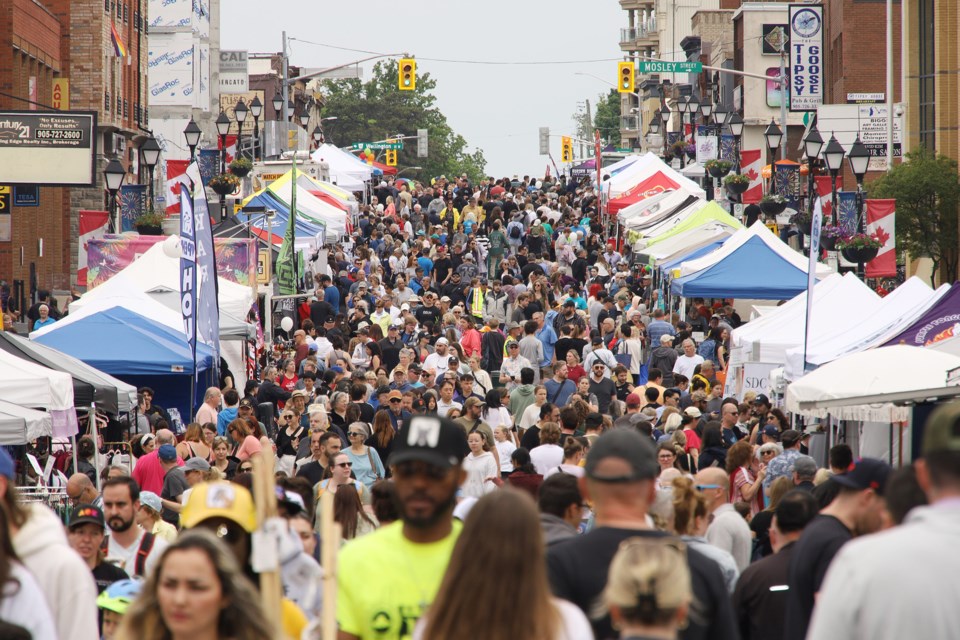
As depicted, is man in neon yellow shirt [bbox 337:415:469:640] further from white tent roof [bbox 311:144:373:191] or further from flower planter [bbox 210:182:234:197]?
white tent roof [bbox 311:144:373:191]

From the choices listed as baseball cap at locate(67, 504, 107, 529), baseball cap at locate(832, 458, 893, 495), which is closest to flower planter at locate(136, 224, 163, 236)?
baseball cap at locate(67, 504, 107, 529)

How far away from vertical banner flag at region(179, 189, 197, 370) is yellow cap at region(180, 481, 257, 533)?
1237cm

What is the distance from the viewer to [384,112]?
447 ft

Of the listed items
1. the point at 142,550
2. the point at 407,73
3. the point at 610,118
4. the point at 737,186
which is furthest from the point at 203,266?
the point at 610,118

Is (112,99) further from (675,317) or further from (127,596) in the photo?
(127,596)

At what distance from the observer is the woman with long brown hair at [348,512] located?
32.0ft

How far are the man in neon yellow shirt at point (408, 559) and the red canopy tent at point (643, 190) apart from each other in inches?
1499

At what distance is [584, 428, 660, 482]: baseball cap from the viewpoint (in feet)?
16.0

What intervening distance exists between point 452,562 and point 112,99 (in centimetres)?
5394

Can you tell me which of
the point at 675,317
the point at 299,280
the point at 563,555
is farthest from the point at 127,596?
the point at 299,280

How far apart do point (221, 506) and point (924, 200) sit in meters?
37.9

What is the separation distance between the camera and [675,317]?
25.4 meters

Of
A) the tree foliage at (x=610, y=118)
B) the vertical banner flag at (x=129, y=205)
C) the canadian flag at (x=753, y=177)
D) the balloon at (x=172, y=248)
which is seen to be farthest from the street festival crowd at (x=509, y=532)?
the tree foliage at (x=610, y=118)

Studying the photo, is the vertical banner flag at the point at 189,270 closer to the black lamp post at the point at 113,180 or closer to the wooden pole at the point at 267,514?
the wooden pole at the point at 267,514
